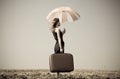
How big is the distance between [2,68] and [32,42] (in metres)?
0.98

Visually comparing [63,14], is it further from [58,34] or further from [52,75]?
[52,75]

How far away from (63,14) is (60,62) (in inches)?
36.4

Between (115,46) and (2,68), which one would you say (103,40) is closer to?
(115,46)

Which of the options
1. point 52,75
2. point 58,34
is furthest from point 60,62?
point 52,75

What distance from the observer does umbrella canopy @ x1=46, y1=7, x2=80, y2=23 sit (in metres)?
5.00

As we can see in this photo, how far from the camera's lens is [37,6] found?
25.6 ft

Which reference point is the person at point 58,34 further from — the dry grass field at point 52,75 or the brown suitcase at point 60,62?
the dry grass field at point 52,75

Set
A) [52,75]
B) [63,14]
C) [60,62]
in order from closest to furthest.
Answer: [60,62] < [63,14] < [52,75]

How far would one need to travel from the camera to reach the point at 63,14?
16.6ft

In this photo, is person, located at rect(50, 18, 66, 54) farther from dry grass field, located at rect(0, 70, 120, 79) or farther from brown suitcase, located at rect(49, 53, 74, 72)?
dry grass field, located at rect(0, 70, 120, 79)

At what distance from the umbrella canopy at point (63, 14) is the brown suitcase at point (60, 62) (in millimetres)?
710

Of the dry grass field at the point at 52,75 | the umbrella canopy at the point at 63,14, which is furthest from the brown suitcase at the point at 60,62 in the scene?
the umbrella canopy at the point at 63,14

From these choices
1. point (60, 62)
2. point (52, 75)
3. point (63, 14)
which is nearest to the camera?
point (60, 62)

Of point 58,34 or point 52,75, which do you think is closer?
point 58,34
